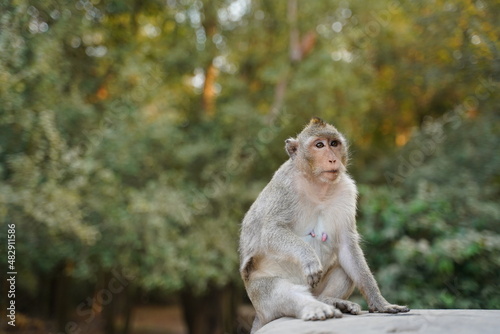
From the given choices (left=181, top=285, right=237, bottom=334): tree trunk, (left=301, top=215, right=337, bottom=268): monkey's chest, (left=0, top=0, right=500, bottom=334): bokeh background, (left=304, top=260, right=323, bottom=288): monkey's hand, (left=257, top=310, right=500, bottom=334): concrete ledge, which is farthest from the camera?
(left=181, top=285, right=237, bottom=334): tree trunk

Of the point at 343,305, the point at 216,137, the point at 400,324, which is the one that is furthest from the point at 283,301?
the point at 216,137

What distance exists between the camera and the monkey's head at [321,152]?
185 inches

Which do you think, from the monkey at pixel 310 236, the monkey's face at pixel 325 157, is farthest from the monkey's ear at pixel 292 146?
the monkey's face at pixel 325 157

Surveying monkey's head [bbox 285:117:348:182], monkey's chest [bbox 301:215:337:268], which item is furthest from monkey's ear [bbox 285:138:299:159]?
monkey's chest [bbox 301:215:337:268]

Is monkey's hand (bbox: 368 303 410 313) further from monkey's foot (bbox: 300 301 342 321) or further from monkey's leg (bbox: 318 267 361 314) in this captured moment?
monkey's foot (bbox: 300 301 342 321)

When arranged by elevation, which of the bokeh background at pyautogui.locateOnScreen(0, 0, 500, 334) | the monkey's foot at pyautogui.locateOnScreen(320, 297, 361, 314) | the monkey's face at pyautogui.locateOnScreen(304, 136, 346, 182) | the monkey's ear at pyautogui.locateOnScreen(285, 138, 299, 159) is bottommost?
the monkey's foot at pyautogui.locateOnScreen(320, 297, 361, 314)

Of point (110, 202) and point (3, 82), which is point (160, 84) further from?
point (3, 82)

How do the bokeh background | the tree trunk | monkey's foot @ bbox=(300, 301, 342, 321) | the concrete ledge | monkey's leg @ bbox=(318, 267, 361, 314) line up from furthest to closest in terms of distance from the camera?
the tree trunk → the bokeh background → monkey's leg @ bbox=(318, 267, 361, 314) → monkey's foot @ bbox=(300, 301, 342, 321) → the concrete ledge

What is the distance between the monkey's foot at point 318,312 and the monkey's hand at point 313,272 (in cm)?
17

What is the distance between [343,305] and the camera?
464 centimetres

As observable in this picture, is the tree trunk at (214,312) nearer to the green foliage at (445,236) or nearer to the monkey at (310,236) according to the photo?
the green foliage at (445,236)

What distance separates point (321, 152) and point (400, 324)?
1.51 meters

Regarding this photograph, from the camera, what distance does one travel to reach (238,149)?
12359 millimetres

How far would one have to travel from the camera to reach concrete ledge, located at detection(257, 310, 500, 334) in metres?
3.80
